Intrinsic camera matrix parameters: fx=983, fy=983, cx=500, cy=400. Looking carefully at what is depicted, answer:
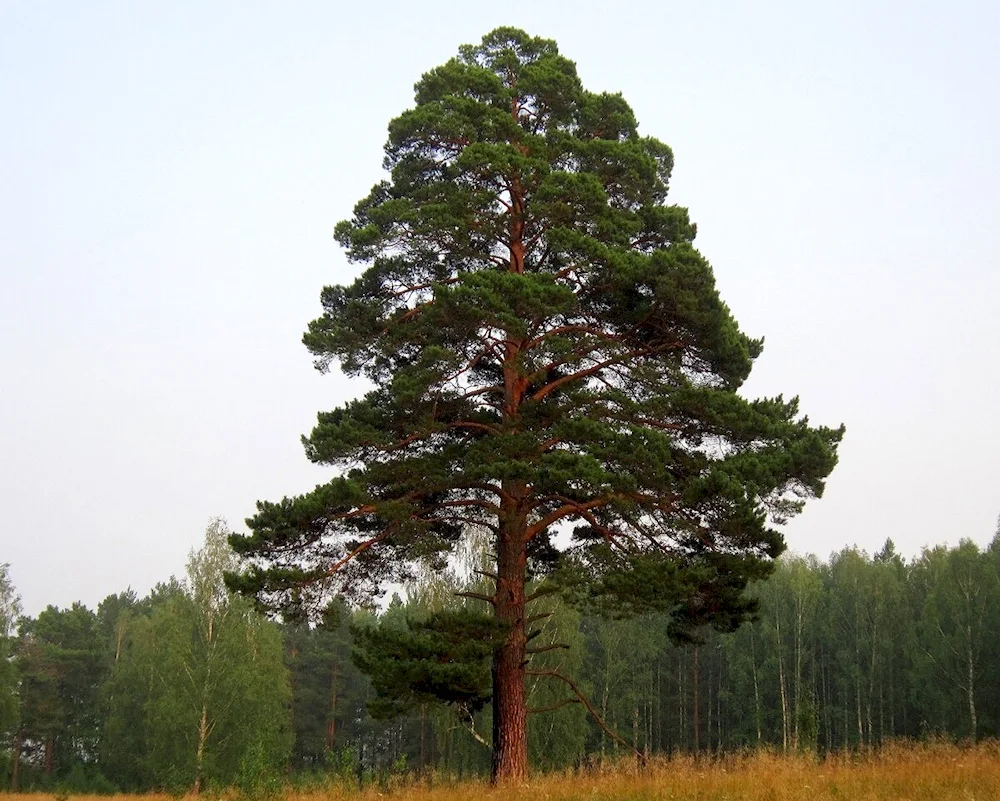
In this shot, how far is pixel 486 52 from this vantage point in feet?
62.0

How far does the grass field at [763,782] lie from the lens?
35.9 feet

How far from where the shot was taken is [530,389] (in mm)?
17641

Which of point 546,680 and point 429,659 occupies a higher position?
point 429,659

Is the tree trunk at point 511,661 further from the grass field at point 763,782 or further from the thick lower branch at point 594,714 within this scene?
the grass field at point 763,782

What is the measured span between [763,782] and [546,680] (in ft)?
105

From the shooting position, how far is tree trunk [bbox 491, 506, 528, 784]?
1533 cm

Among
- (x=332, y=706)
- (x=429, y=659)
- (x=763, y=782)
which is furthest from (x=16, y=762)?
(x=763, y=782)

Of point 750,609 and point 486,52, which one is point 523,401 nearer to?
point 750,609

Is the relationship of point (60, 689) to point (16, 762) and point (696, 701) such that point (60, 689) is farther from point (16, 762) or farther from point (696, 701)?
point (696, 701)

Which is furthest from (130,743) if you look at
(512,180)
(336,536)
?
(512,180)

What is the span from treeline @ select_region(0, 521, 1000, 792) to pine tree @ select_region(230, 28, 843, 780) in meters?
11.7

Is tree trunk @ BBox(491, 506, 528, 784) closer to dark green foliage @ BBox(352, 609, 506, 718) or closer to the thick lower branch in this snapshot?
the thick lower branch

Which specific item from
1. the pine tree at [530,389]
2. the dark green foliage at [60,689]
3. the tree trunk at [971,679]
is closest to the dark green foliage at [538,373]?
the pine tree at [530,389]

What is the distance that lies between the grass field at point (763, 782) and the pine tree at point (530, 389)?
1769 mm
